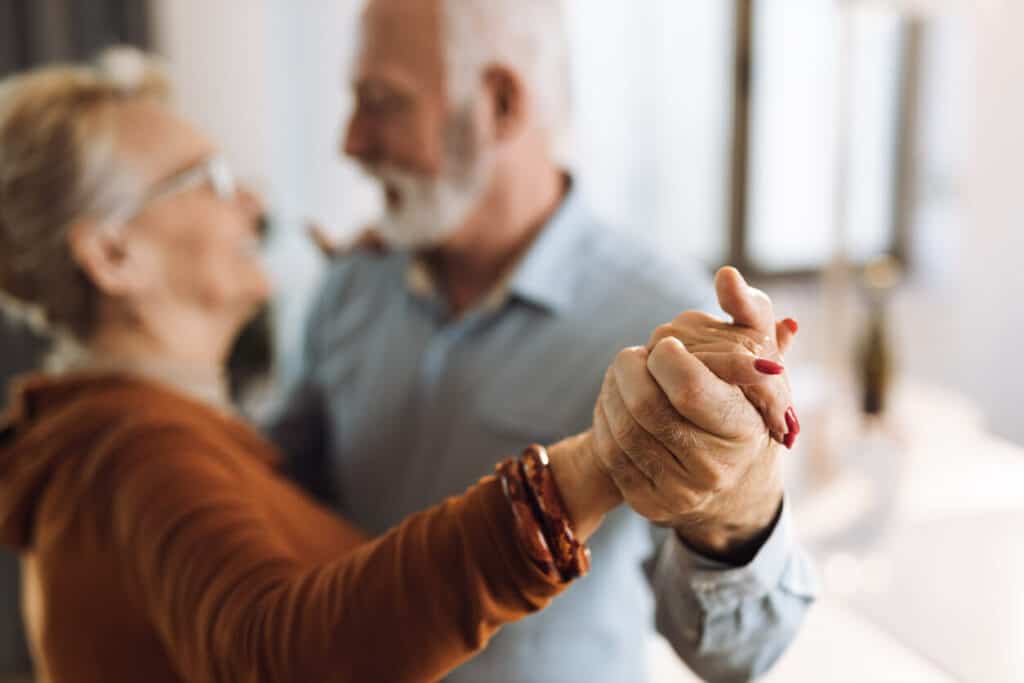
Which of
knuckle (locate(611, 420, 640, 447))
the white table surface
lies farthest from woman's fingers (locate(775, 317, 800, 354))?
the white table surface

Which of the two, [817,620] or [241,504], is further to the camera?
[817,620]

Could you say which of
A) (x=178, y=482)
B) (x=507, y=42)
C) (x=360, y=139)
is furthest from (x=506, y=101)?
(x=178, y=482)

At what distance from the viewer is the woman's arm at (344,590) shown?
60 centimetres

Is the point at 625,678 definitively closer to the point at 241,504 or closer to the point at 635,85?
the point at 241,504

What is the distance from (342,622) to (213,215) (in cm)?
71

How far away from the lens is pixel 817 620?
90 cm

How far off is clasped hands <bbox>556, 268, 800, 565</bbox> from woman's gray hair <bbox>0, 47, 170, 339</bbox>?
768 mm

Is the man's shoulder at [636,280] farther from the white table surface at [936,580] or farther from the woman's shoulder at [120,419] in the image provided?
the woman's shoulder at [120,419]

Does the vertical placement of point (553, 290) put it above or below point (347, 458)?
above

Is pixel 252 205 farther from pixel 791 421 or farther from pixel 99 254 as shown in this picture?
pixel 791 421

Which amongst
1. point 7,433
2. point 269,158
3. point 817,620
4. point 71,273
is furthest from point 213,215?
point 269,158

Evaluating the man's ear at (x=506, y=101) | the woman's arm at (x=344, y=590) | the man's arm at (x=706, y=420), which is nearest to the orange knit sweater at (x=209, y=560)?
the woman's arm at (x=344, y=590)

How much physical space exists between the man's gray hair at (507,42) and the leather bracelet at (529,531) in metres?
0.69

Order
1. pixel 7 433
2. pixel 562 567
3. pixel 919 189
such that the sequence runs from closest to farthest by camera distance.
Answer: pixel 562 567 < pixel 7 433 < pixel 919 189
